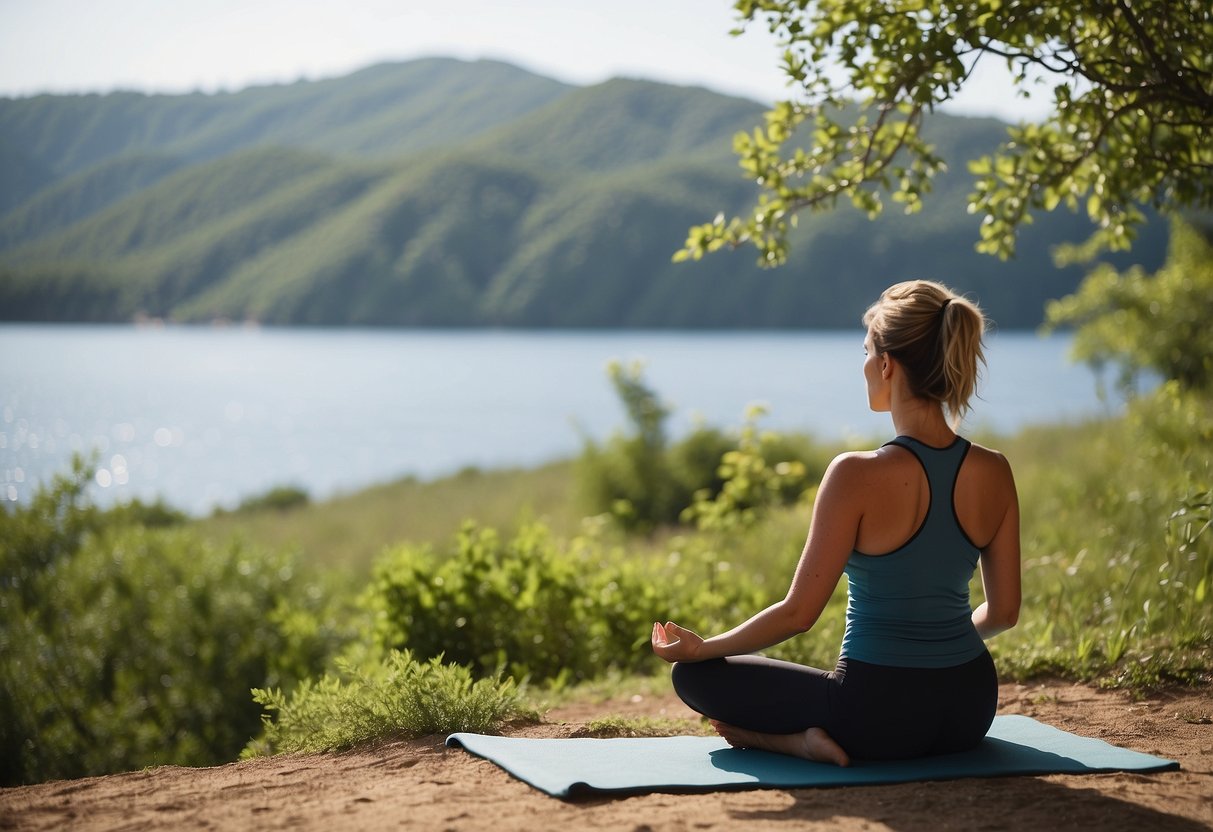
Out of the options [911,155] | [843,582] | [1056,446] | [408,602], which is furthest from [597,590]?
→ [1056,446]

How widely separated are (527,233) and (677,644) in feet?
401

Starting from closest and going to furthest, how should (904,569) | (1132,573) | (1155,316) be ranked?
(904,569), (1132,573), (1155,316)

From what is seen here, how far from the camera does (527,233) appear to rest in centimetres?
12338

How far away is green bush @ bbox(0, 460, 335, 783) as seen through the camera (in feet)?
33.9

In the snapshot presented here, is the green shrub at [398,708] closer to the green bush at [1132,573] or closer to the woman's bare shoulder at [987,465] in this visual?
the woman's bare shoulder at [987,465]

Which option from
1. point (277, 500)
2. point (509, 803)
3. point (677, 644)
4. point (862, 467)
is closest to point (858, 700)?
→ point (677, 644)

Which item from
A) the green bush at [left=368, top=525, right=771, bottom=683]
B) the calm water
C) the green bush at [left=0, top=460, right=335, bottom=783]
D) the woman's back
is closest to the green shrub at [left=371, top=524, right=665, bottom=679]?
the green bush at [left=368, top=525, right=771, bottom=683]

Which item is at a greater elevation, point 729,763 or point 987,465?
point 987,465

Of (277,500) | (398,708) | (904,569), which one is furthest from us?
(277,500)

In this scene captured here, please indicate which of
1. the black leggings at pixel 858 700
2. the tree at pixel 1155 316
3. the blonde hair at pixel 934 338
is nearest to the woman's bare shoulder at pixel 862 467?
the blonde hair at pixel 934 338

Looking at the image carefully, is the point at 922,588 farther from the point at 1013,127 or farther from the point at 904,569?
the point at 1013,127

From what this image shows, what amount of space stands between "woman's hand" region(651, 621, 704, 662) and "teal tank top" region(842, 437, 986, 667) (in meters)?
0.49

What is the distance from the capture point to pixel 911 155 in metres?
6.36

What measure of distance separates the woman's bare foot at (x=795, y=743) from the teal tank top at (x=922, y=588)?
33 centimetres
